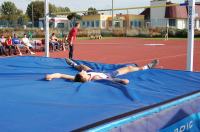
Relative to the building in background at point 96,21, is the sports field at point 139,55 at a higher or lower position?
lower

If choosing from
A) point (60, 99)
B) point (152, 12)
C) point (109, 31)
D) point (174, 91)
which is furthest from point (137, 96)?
point (152, 12)

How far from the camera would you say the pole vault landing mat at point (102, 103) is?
2658 mm

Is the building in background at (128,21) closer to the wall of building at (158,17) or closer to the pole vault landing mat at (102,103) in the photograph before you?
the wall of building at (158,17)

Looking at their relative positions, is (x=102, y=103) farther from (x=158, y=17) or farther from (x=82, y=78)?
(x=158, y=17)

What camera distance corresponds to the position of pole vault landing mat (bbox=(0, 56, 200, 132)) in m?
2.66

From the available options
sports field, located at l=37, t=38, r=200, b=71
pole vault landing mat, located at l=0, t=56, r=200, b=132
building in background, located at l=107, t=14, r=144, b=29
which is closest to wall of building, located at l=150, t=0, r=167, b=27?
building in background, located at l=107, t=14, r=144, b=29

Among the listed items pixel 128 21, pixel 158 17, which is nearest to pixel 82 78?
pixel 128 21

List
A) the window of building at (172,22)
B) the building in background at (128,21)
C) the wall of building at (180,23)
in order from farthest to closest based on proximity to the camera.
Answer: the building in background at (128,21) → the window of building at (172,22) → the wall of building at (180,23)

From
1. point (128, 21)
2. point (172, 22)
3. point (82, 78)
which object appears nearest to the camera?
point (82, 78)

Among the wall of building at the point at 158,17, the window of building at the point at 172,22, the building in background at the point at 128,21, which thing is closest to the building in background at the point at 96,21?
the building in background at the point at 128,21

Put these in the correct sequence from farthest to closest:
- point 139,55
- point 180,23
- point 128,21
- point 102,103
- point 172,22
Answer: point 128,21 → point 172,22 → point 180,23 → point 139,55 → point 102,103

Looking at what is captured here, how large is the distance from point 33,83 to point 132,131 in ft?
7.09

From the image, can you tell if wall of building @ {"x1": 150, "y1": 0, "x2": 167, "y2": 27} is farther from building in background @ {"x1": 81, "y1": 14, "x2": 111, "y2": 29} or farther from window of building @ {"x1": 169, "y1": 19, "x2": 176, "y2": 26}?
building in background @ {"x1": 81, "y1": 14, "x2": 111, "y2": 29}

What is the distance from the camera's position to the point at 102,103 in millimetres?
3365
